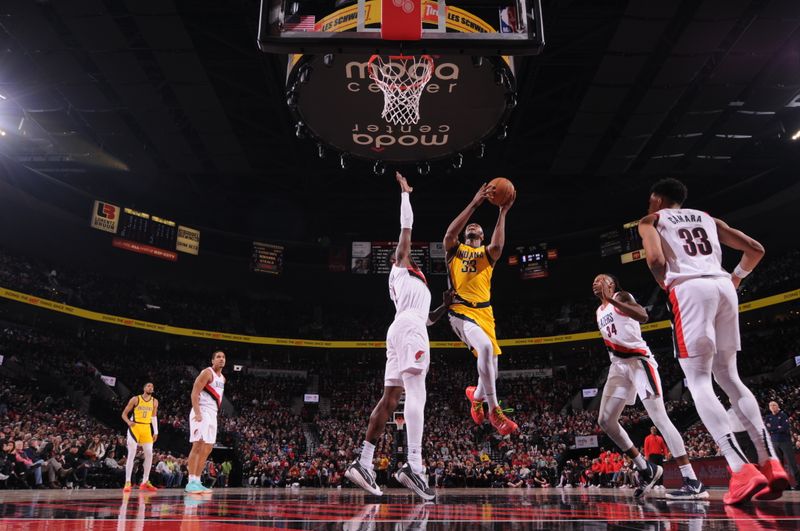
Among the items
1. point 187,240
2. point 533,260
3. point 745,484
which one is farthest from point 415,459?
point 533,260

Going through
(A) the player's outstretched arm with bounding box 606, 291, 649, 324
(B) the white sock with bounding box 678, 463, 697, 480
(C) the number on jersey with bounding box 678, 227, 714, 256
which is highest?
(C) the number on jersey with bounding box 678, 227, 714, 256

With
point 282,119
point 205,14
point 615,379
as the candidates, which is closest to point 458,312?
point 615,379

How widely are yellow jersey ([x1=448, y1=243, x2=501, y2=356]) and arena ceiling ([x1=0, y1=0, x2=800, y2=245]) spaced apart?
8.73m

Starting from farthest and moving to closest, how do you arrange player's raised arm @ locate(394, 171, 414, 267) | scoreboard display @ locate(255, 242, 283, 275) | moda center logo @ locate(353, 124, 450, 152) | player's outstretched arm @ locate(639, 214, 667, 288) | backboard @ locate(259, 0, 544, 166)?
scoreboard display @ locate(255, 242, 283, 275) < moda center logo @ locate(353, 124, 450, 152) < backboard @ locate(259, 0, 544, 166) < player's raised arm @ locate(394, 171, 414, 267) < player's outstretched arm @ locate(639, 214, 667, 288)

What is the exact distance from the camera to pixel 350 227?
28219 mm

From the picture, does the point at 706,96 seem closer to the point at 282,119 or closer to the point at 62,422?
the point at 282,119

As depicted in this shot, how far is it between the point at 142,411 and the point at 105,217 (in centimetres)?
1465

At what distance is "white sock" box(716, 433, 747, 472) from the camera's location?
333cm

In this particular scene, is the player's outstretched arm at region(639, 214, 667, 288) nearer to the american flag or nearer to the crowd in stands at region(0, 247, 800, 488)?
the american flag

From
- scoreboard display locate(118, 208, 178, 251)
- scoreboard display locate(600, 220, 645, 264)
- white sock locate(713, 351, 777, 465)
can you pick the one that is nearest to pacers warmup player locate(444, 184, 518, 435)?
white sock locate(713, 351, 777, 465)

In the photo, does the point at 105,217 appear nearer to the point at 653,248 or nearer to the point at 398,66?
the point at 398,66

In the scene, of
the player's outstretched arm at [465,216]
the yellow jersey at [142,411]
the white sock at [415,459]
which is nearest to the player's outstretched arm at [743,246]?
the player's outstretched arm at [465,216]

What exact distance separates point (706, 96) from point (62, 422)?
2017 centimetres

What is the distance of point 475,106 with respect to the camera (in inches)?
367
